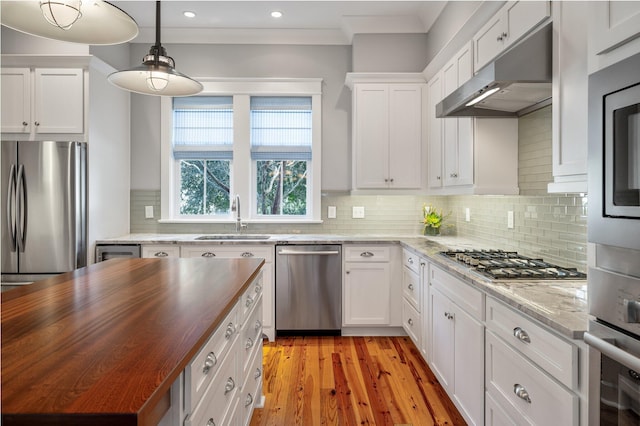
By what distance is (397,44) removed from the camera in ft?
12.3

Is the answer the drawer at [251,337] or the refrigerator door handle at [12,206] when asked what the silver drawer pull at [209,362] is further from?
the refrigerator door handle at [12,206]

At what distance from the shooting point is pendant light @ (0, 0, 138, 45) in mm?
1301

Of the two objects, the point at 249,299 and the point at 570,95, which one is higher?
the point at 570,95

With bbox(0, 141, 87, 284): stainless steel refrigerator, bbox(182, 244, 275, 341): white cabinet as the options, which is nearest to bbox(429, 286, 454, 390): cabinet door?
bbox(182, 244, 275, 341): white cabinet

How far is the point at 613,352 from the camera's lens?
0.97 metres

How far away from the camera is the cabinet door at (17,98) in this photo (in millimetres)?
3137

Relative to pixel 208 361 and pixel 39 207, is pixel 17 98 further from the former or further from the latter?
pixel 208 361

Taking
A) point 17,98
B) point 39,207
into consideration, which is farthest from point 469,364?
point 17,98

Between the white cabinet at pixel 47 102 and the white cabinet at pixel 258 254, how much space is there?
1460 mm

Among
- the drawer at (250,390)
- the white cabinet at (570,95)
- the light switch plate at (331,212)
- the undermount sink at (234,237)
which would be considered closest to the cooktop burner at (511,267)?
the white cabinet at (570,95)

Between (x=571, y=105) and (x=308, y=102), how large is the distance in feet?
9.26

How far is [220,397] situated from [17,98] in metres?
3.43

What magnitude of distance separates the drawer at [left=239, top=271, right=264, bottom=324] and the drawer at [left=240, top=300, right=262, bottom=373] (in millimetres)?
51

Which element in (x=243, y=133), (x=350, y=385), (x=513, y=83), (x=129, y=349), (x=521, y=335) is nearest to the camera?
(x=129, y=349)
